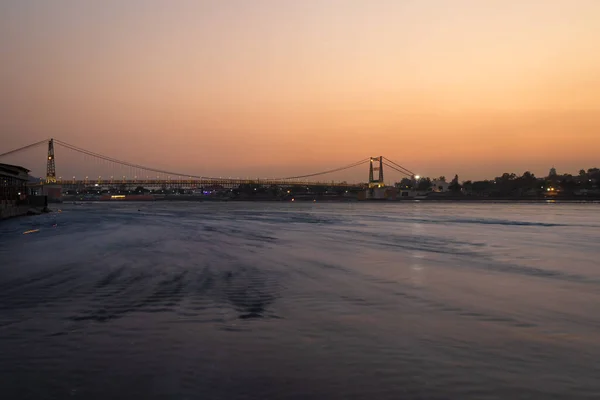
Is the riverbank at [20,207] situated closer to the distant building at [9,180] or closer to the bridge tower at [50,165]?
the distant building at [9,180]

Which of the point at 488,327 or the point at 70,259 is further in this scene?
the point at 70,259

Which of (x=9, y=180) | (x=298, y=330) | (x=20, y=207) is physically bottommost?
(x=298, y=330)

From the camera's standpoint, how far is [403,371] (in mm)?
6672

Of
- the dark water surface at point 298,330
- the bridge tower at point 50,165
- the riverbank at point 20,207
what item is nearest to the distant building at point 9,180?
the riverbank at point 20,207

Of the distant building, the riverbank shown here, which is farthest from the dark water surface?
the distant building

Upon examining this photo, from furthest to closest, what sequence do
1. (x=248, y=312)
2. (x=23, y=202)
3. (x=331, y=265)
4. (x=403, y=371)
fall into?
1. (x=23, y=202)
2. (x=331, y=265)
3. (x=248, y=312)
4. (x=403, y=371)

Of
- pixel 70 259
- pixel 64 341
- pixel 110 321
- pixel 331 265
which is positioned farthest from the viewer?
pixel 70 259

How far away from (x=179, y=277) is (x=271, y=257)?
579 centimetres

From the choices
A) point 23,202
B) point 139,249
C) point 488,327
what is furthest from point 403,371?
point 23,202

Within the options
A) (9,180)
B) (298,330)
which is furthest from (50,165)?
(298,330)

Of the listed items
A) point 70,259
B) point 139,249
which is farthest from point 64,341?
point 139,249

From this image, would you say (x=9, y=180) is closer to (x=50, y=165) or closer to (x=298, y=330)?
(x=298, y=330)

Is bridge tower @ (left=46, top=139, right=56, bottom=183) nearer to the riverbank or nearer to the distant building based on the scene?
the riverbank

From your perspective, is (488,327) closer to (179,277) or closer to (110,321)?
(110,321)
